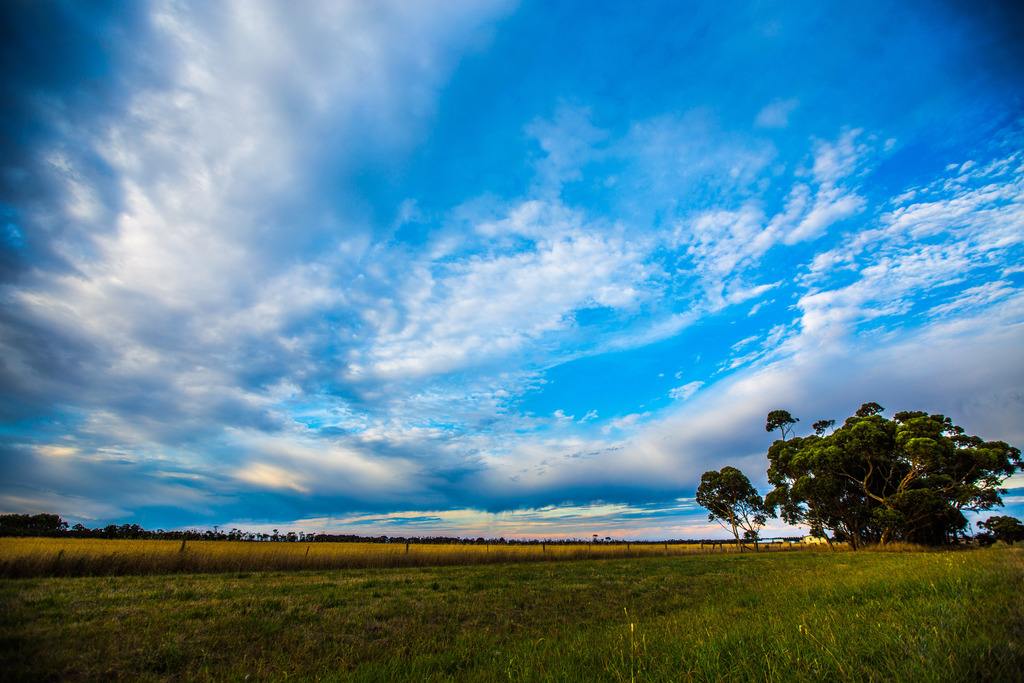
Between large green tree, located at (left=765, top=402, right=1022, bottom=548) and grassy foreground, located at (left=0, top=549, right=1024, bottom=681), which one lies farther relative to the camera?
large green tree, located at (left=765, top=402, right=1022, bottom=548)

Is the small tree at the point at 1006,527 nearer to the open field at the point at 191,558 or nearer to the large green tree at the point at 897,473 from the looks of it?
the large green tree at the point at 897,473

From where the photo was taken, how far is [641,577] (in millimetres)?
22875

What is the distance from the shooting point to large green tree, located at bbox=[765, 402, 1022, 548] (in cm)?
3269

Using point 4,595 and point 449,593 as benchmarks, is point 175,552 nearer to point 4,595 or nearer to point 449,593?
point 4,595

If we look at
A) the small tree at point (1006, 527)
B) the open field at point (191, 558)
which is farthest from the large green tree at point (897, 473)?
the open field at point (191, 558)

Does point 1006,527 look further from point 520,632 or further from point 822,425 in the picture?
point 520,632

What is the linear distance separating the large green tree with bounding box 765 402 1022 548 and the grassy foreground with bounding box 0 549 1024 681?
28436 mm

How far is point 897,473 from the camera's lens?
1523 inches

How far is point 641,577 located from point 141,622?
2139 centimetres

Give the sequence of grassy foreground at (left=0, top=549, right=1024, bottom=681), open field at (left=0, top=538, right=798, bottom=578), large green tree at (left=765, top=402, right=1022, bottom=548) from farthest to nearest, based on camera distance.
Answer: large green tree at (left=765, top=402, right=1022, bottom=548)
open field at (left=0, top=538, right=798, bottom=578)
grassy foreground at (left=0, top=549, right=1024, bottom=681)

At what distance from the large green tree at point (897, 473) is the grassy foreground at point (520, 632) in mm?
28436

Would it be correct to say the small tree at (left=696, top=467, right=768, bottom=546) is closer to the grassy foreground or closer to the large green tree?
the large green tree

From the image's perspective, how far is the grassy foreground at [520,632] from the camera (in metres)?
4.51

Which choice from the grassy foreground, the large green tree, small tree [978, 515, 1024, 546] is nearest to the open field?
the grassy foreground
